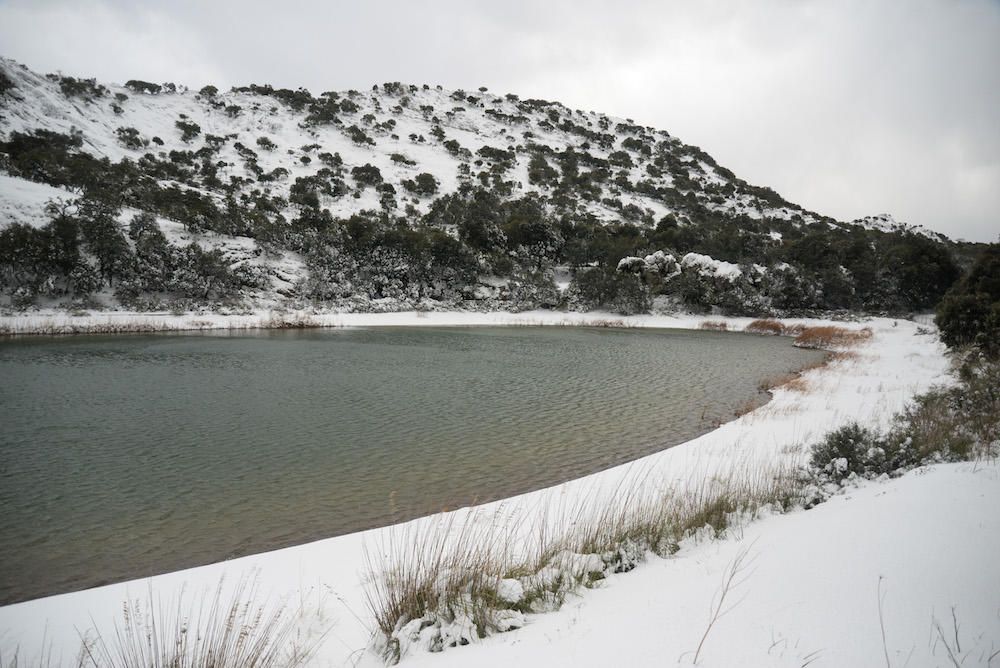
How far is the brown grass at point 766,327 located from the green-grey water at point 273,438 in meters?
→ 21.5

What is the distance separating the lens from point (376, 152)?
75312 millimetres

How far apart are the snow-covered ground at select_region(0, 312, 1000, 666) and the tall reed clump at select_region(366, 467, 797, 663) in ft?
0.44

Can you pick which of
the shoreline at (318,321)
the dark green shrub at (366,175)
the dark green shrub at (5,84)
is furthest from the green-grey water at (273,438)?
the dark green shrub at (5,84)

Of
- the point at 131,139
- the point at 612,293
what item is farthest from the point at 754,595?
the point at 131,139

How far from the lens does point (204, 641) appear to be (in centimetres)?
318

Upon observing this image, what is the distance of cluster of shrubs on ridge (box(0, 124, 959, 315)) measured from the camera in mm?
45906

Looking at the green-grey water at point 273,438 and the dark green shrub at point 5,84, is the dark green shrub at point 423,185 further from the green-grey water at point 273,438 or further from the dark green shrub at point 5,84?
the green-grey water at point 273,438

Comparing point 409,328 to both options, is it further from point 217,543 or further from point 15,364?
point 217,543

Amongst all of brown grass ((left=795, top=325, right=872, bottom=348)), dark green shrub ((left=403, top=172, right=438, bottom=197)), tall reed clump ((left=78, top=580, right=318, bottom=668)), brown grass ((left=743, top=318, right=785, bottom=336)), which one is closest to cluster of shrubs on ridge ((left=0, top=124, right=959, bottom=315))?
dark green shrub ((left=403, top=172, right=438, bottom=197))

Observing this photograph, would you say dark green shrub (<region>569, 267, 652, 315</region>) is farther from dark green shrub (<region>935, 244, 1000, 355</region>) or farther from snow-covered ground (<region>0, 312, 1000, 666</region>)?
snow-covered ground (<region>0, 312, 1000, 666</region>)

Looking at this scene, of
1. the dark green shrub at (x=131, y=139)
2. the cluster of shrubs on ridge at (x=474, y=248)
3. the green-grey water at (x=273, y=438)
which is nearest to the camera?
the green-grey water at (x=273, y=438)

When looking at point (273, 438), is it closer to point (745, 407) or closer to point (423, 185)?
point (745, 407)

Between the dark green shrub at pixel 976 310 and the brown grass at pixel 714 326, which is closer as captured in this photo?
the dark green shrub at pixel 976 310

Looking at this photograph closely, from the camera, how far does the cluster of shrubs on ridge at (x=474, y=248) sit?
45.9m
